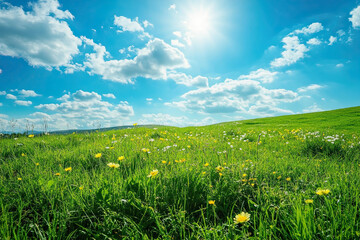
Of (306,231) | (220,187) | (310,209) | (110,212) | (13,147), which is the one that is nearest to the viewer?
(306,231)

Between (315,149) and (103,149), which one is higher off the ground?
(103,149)

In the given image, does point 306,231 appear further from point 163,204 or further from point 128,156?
point 128,156

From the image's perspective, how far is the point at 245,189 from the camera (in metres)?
2.42

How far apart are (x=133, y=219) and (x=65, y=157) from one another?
3.06 metres

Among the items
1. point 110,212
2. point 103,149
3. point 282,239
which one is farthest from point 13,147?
point 282,239

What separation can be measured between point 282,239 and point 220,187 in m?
0.85

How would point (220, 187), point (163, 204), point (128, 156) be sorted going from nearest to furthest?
point (163, 204) → point (220, 187) → point (128, 156)

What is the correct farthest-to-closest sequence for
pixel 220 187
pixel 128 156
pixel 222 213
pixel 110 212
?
pixel 128 156, pixel 220 187, pixel 222 213, pixel 110 212

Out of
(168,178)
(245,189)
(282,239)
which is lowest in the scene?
(282,239)

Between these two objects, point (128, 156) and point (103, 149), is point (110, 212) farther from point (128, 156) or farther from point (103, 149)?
point (103, 149)

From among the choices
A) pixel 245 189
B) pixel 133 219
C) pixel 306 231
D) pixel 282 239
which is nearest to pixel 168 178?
pixel 133 219

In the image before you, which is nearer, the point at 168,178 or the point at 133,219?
the point at 133,219

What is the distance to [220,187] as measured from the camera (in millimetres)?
2385

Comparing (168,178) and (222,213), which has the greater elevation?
(168,178)
